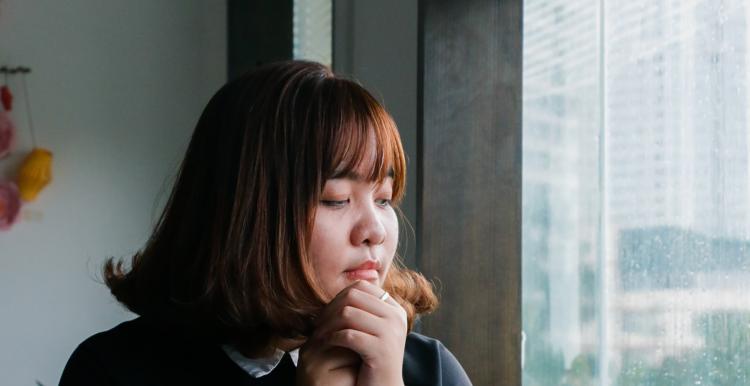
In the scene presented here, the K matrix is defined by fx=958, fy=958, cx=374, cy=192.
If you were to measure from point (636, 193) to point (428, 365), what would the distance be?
45 cm

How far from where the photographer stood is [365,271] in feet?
3.38

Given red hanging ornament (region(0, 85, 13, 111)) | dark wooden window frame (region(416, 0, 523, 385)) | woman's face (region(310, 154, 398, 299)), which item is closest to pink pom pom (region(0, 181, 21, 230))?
red hanging ornament (region(0, 85, 13, 111))

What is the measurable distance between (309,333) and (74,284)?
7.02 ft

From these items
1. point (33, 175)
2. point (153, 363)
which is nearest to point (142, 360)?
point (153, 363)

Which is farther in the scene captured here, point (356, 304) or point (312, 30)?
point (312, 30)

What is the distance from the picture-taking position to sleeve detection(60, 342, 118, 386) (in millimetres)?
1105

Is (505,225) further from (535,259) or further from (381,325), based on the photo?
(381,325)

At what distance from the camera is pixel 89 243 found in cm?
300

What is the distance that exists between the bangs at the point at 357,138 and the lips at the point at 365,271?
90 mm

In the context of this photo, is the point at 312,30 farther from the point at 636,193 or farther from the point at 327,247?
the point at 327,247

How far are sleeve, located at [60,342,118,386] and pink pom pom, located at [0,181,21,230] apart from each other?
6.40 ft

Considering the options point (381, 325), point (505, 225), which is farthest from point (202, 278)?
point (505, 225)

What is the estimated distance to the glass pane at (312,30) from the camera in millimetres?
2420

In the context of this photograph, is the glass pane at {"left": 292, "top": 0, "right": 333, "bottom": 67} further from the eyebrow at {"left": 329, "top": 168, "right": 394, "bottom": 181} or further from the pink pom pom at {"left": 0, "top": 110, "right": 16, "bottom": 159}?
the eyebrow at {"left": 329, "top": 168, "right": 394, "bottom": 181}
